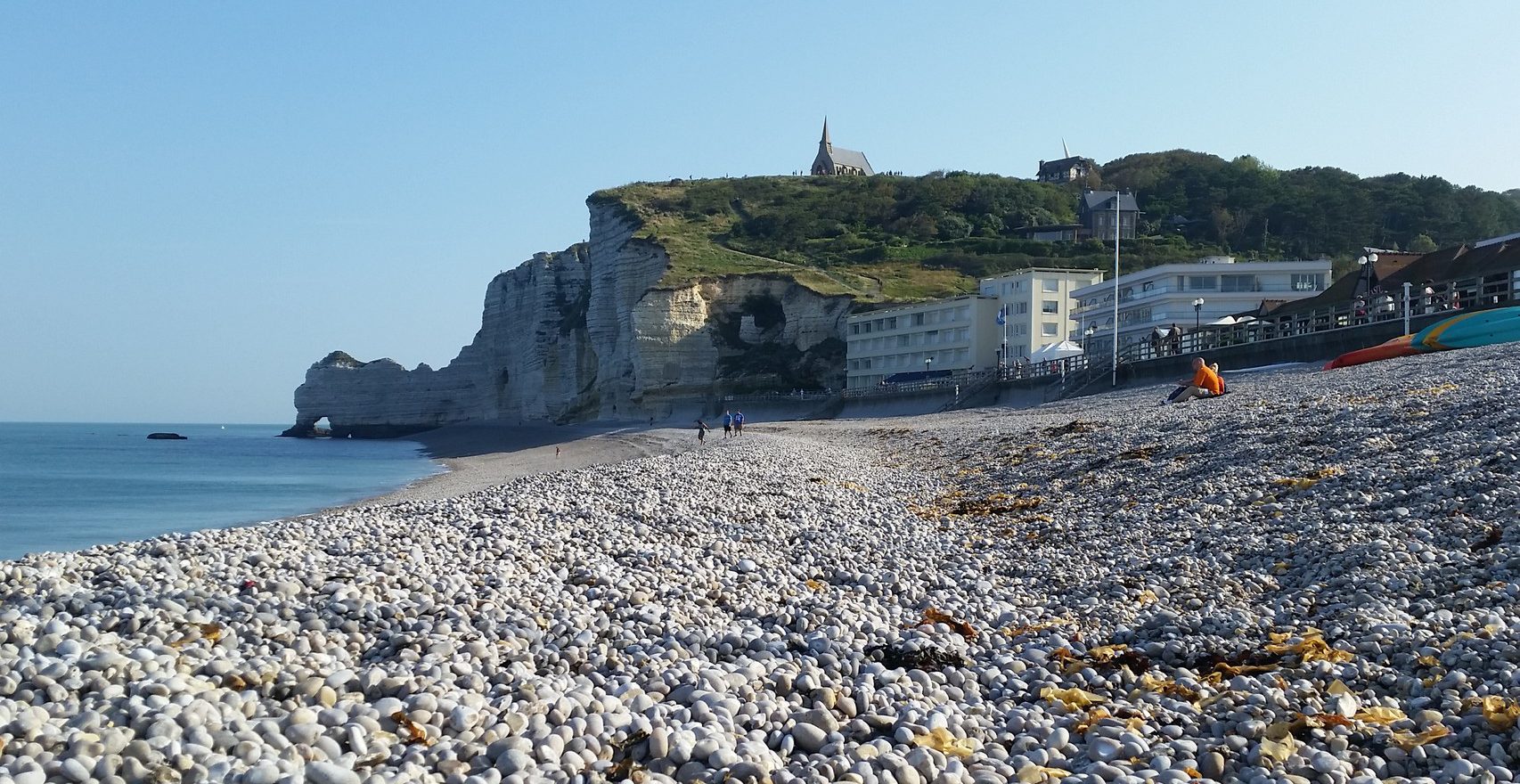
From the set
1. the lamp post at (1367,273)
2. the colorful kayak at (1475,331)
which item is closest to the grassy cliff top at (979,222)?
the lamp post at (1367,273)

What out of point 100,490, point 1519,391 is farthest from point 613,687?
point 100,490

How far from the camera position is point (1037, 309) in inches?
2815

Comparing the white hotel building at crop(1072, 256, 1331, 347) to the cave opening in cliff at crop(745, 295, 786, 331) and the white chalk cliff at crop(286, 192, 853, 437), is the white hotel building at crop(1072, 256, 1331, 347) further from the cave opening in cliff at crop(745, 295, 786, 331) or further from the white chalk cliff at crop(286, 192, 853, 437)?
the cave opening in cliff at crop(745, 295, 786, 331)

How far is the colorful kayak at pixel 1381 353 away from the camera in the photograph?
26.0 meters

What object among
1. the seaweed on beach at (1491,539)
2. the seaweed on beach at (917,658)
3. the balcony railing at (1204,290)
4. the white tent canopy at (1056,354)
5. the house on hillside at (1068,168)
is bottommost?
the seaweed on beach at (917,658)

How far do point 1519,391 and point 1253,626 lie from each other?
28.6 ft

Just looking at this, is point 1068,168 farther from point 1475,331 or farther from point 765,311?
point 1475,331

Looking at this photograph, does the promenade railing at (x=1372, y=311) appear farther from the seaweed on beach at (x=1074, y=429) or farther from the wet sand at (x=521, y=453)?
the wet sand at (x=521, y=453)

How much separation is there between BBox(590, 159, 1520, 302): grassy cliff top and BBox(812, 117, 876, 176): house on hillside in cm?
2373

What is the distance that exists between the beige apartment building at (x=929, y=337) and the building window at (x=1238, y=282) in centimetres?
1437

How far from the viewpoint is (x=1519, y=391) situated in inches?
508

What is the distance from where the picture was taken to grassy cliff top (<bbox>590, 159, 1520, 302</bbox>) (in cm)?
8781

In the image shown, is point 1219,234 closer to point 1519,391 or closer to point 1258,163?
point 1258,163

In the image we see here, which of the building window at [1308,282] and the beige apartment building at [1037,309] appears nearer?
the building window at [1308,282]
